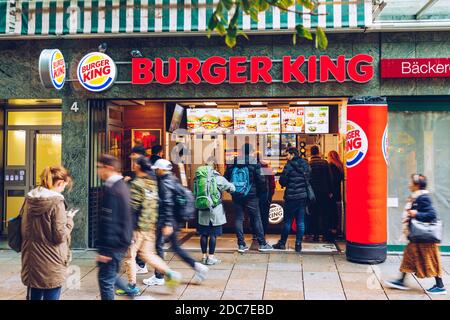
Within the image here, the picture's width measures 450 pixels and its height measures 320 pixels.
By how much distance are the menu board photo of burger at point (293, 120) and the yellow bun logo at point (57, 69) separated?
4602 millimetres

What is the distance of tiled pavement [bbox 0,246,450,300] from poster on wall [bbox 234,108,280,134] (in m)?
3.04

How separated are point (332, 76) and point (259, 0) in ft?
13.7

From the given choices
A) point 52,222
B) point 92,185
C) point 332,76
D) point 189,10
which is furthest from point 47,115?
point 52,222

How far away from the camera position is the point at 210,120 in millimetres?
11453

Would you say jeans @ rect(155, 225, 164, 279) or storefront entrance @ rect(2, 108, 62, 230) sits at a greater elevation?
storefront entrance @ rect(2, 108, 62, 230)

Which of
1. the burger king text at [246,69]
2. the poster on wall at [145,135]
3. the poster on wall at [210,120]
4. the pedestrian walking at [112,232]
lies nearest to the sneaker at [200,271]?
the pedestrian walking at [112,232]

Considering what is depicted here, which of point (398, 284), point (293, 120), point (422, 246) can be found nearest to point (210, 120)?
point (293, 120)

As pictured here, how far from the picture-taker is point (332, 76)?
9352mm

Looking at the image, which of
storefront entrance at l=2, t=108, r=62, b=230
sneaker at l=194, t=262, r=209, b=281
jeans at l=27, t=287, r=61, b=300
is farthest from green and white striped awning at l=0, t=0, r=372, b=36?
jeans at l=27, t=287, r=61, b=300

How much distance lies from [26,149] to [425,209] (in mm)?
8405

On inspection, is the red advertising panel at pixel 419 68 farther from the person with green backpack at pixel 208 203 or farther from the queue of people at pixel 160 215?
the person with green backpack at pixel 208 203

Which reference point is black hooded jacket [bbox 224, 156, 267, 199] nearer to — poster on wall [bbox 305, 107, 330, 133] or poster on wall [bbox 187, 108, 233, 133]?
poster on wall [bbox 187, 108, 233, 133]

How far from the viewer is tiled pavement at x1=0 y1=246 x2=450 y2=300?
6.85m

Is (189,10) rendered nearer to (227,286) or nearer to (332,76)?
(332,76)
